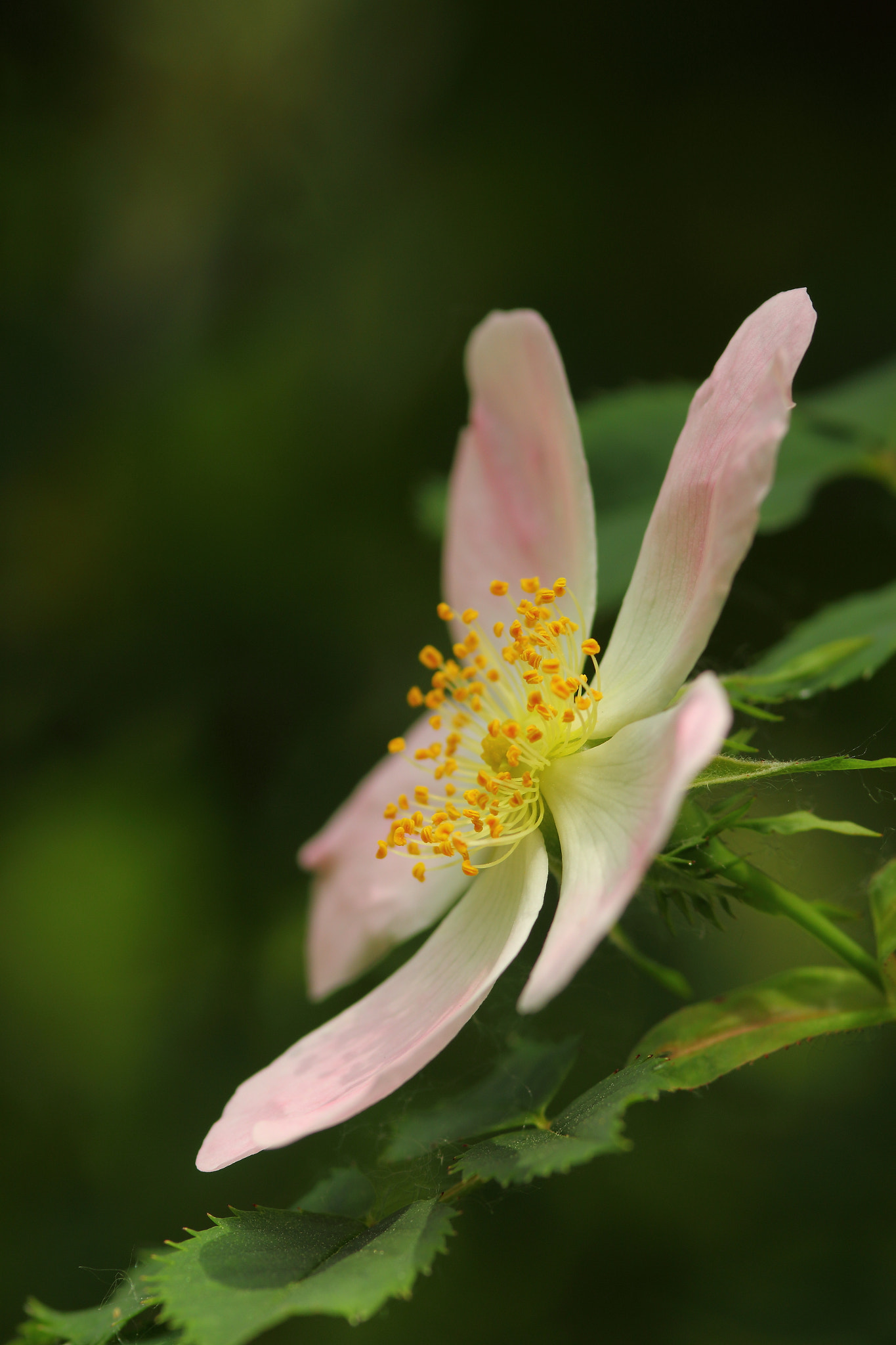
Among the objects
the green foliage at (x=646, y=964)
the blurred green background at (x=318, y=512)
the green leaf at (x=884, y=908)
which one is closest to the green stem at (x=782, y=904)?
the green leaf at (x=884, y=908)

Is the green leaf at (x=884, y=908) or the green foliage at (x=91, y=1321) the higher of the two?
the green leaf at (x=884, y=908)

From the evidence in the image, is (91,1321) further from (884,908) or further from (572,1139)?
(884,908)

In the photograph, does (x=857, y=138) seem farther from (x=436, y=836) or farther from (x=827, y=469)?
(x=436, y=836)

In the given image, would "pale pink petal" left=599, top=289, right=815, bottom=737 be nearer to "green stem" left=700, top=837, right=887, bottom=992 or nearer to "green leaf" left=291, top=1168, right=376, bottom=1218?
"green stem" left=700, top=837, right=887, bottom=992

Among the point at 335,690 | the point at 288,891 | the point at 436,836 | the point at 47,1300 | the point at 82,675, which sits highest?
the point at 436,836

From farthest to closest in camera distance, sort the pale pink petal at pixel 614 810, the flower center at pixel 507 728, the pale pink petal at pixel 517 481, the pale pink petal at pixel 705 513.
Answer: the pale pink petal at pixel 517 481 < the flower center at pixel 507 728 < the pale pink petal at pixel 705 513 < the pale pink petal at pixel 614 810

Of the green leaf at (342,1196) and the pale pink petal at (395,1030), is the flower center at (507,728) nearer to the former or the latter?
the pale pink petal at (395,1030)

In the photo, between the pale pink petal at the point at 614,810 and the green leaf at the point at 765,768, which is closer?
the pale pink petal at the point at 614,810

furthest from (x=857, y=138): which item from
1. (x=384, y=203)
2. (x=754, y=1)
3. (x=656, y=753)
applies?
(x=656, y=753)
